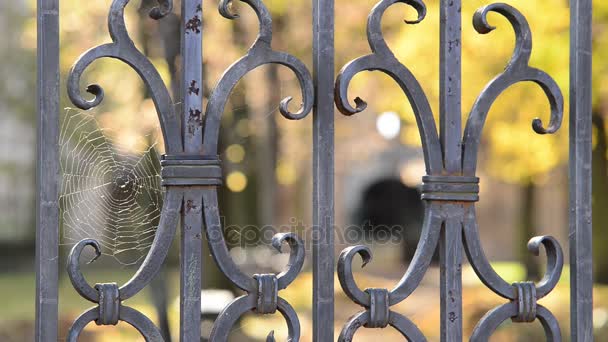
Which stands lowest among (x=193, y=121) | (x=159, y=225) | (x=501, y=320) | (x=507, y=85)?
(x=501, y=320)

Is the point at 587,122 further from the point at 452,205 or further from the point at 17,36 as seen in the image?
the point at 17,36

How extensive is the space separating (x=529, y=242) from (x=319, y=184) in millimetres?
560

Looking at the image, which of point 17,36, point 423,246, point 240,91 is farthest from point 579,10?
point 17,36

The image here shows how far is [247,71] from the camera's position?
1727mm

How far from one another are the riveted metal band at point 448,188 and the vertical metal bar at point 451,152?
0.08ft

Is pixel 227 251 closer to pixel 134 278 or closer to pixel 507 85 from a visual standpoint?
pixel 134 278

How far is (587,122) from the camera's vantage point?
2.02m

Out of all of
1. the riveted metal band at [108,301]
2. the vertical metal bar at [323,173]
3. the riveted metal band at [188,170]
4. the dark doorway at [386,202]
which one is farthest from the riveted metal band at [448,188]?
the dark doorway at [386,202]

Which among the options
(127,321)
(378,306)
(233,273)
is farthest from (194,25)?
(378,306)

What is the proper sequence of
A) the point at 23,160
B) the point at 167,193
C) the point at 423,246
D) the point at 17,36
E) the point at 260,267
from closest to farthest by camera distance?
1. the point at 167,193
2. the point at 423,246
3. the point at 260,267
4. the point at 17,36
5. the point at 23,160

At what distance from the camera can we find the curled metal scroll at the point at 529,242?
189cm

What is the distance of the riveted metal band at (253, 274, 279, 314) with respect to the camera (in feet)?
5.66

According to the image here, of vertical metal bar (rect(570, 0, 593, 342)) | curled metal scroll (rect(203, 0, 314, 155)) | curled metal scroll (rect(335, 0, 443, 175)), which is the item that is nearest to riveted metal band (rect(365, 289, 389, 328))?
curled metal scroll (rect(335, 0, 443, 175))

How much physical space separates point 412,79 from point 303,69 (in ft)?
0.93
